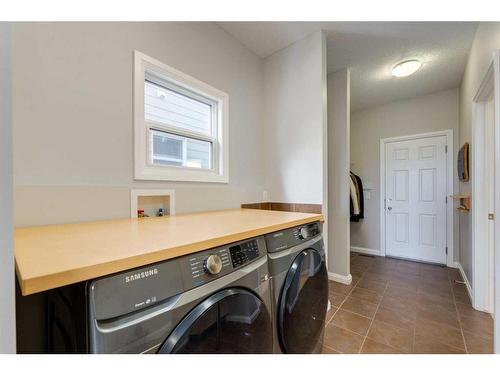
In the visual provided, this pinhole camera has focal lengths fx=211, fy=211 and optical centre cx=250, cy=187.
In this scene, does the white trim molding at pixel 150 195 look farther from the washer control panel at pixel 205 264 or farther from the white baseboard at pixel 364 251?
Result: the white baseboard at pixel 364 251

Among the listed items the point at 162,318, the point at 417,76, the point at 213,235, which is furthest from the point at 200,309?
the point at 417,76

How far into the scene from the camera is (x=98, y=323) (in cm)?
46

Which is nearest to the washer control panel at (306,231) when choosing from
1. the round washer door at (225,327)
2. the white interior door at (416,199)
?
the round washer door at (225,327)

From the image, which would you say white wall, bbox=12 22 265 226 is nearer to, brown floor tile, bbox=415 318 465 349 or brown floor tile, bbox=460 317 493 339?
brown floor tile, bbox=415 318 465 349

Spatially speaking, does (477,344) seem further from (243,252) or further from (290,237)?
(243,252)

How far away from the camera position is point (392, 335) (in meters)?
1.51

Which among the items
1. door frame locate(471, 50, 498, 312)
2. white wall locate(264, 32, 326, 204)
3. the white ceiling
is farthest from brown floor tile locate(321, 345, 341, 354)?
the white ceiling

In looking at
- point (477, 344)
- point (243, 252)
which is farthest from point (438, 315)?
point (243, 252)

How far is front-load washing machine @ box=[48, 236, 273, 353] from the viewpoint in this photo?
1.54 ft

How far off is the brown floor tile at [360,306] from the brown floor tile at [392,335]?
0.14m

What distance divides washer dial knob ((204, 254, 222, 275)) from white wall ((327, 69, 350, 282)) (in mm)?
2062
